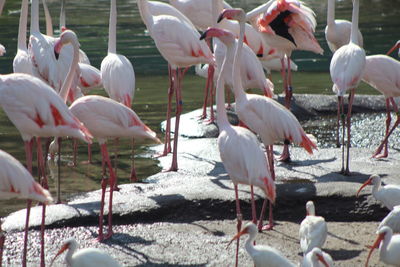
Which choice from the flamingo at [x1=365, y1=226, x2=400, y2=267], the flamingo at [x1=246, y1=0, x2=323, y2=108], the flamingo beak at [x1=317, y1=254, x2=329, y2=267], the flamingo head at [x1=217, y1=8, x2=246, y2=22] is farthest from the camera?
the flamingo at [x1=246, y1=0, x2=323, y2=108]

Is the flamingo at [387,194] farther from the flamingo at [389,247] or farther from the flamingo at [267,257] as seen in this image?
the flamingo at [267,257]

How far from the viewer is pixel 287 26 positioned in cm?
884

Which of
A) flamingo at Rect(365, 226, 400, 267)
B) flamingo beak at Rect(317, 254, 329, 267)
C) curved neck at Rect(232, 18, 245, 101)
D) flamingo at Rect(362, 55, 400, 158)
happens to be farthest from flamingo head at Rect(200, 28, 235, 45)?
A: flamingo at Rect(362, 55, 400, 158)

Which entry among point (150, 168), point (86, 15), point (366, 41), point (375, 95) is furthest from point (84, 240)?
point (86, 15)

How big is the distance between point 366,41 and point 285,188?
9522 mm

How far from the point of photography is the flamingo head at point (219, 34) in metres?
6.19

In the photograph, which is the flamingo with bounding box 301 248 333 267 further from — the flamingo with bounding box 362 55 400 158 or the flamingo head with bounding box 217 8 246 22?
the flamingo with bounding box 362 55 400 158

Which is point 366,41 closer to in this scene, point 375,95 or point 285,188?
point 375,95

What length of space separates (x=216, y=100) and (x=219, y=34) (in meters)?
0.51

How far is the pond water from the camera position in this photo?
27.3ft

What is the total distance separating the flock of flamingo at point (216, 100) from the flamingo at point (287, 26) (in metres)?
0.01

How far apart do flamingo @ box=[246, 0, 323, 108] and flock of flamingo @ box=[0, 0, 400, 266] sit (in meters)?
0.01

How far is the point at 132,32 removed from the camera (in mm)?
17688

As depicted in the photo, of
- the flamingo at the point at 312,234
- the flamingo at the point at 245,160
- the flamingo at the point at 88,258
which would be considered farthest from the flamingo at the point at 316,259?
the flamingo at the point at 88,258
